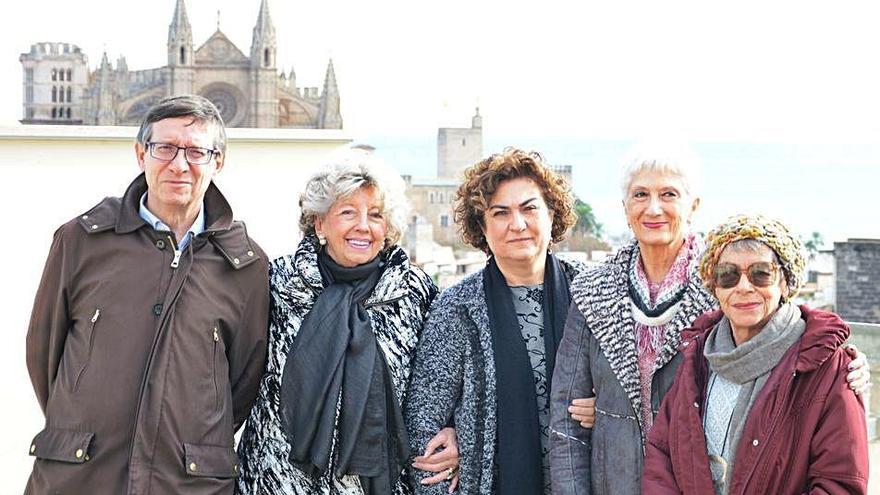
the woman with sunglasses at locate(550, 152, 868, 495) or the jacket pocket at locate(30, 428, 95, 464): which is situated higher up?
the woman with sunglasses at locate(550, 152, 868, 495)

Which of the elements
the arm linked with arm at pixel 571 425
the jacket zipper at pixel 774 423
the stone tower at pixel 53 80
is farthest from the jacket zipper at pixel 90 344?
the stone tower at pixel 53 80

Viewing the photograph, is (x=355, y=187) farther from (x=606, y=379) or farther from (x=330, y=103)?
(x=330, y=103)

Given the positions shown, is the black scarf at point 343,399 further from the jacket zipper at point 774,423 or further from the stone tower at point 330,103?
the stone tower at point 330,103

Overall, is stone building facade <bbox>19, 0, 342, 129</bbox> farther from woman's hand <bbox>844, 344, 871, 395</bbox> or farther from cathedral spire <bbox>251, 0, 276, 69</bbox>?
woman's hand <bbox>844, 344, 871, 395</bbox>

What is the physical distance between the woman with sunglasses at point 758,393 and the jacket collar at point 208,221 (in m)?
1.12

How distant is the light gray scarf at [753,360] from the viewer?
234 centimetres

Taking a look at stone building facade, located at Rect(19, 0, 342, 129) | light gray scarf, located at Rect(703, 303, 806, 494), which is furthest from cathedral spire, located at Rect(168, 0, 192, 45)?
light gray scarf, located at Rect(703, 303, 806, 494)

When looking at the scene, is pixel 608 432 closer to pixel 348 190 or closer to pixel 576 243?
pixel 348 190

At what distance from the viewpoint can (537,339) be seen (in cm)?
291

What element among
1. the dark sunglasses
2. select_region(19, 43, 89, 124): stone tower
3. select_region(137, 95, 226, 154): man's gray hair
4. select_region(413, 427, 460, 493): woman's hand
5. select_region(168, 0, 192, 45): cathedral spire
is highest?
select_region(168, 0, 192, 45): cathedral spire

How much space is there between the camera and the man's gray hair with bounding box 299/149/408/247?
9.76 ft

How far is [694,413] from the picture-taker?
7.88 ft

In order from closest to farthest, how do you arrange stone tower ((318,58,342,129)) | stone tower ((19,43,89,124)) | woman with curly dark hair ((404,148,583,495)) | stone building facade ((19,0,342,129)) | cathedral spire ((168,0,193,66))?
woman with curly dark hair ((404,148,583,495)) < stone tower ((318,58,342,129)) < stone building facade ((19,0,342,129)) < cathedral spire ((168,0,193,66)) < stone tower ((19,43,89,124))

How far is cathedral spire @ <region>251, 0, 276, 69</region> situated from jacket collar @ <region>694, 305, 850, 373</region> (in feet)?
252
